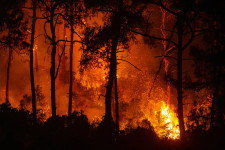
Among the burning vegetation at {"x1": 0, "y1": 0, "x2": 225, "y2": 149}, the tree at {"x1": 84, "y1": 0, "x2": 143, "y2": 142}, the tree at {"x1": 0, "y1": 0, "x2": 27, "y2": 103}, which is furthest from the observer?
the tree at {"x1": 0, "y1": 0, "x2": 27, "y2": 103}

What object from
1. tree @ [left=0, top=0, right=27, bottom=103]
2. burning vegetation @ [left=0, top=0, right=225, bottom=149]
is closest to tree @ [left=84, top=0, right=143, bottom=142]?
burning vegetation @ [left=0, top=0, right=225, bottom=149]

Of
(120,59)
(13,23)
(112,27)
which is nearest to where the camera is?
(112,27)

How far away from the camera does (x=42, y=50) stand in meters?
47.7

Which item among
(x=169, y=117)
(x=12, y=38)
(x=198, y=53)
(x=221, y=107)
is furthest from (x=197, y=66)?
(x=169, y=117)

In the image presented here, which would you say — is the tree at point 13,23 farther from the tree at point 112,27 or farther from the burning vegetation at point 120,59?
the tree at point 112,27

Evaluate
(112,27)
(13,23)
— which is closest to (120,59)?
(112,27)

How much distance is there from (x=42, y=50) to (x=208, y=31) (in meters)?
43.9

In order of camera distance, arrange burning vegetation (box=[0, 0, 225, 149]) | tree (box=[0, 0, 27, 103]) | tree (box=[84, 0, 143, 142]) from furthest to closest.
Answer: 1. tree (box=[0, 0, 27, 103])
2. tree (box=[84, 0, 143, 142])
3. burning vegetation (box=[0, 0, 225, 149])

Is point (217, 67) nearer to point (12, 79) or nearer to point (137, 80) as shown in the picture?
point (137, 80)

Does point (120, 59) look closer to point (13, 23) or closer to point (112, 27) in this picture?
point (112, 27)

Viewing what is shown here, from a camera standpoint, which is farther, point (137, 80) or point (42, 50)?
point (42, 50)

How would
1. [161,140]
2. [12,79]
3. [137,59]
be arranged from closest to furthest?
[161,140]
[137,59]
[12,79]

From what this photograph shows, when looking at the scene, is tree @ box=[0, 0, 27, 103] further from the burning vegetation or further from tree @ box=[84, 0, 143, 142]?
tree @ box=[84, 0, 143, 142]

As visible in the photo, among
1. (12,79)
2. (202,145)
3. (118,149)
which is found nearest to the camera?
(118,149)
